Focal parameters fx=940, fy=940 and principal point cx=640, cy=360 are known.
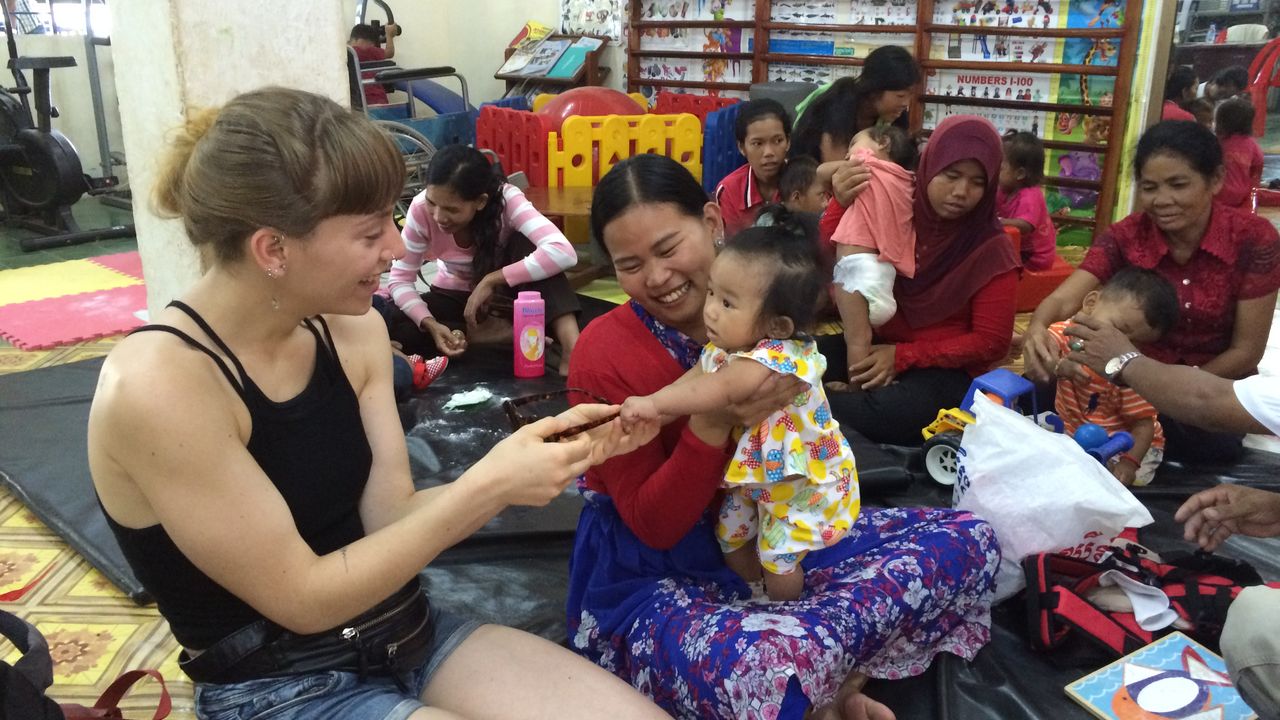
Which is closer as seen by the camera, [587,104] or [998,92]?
[998,92]

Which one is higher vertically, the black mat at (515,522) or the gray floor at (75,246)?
the gray floor at (75,246)

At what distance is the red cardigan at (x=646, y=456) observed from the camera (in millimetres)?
1634

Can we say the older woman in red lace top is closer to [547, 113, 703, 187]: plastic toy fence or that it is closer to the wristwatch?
the wristwatch

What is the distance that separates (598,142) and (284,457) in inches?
205

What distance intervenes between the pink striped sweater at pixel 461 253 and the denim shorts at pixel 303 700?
253 cm

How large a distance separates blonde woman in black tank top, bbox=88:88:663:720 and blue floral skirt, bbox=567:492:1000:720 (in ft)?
0.47

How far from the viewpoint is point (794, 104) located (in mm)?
6867

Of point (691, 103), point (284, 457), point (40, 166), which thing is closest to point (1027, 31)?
point (691, 103)

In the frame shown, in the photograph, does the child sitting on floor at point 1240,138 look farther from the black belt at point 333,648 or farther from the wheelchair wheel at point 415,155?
the black belt at point 333,648

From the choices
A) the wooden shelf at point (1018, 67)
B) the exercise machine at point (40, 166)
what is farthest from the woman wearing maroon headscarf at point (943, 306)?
the exercise machine at point (40, 166)

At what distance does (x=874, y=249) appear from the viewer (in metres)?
3.31

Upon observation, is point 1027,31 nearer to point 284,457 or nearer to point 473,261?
point 473,261

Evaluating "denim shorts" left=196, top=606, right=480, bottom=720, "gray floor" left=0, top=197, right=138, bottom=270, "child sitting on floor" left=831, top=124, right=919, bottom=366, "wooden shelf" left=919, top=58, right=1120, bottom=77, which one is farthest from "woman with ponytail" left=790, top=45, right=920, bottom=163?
"gray floor" left=0, top=197, right=138, bottom=270

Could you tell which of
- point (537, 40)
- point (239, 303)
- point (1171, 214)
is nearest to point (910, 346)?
point (1171, 214)
